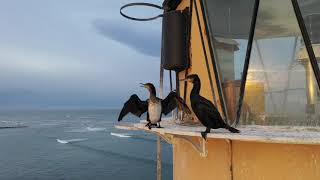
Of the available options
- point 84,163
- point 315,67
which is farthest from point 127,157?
point 315,67

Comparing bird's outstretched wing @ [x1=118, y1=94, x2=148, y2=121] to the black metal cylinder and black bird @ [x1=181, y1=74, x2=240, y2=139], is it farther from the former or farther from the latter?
black bird @ [x1=181, y1=74, x2=240, y2=139]

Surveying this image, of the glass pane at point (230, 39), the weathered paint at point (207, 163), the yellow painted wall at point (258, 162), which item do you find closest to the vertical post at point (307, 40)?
the glass pane at point (230, 39)

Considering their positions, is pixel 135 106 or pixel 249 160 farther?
pixel 135 106

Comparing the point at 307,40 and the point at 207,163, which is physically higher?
the point at 307,40

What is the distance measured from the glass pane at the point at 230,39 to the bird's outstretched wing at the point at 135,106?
2.15 meters

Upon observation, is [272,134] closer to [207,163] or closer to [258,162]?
[258,162]

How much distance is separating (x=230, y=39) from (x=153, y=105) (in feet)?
7.22

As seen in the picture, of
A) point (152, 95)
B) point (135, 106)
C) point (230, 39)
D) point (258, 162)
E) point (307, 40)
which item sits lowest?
point (258, 162)

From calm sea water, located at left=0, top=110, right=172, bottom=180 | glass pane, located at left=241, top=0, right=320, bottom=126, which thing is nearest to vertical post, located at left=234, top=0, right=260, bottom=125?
glass pane, located at left=241, top=0, right=320, bottom=126

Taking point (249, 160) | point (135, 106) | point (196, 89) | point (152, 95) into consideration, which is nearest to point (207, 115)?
point (196, 89)

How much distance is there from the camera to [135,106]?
30.2 ft

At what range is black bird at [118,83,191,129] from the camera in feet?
27.2

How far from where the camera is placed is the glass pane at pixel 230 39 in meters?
7.39

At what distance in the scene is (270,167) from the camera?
22.7 ft
